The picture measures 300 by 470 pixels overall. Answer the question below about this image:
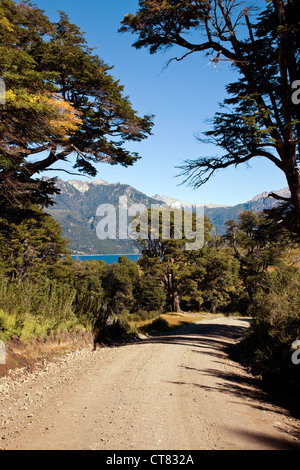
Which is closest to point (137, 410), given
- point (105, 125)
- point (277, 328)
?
point (277, 328)

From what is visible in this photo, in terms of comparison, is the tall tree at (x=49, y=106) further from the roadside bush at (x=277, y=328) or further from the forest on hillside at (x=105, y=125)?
the roadside bush at (x=277, y=328)

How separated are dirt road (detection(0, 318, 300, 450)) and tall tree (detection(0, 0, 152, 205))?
5.64m

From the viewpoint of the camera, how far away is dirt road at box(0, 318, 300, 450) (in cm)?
314

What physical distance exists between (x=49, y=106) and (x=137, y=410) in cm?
660

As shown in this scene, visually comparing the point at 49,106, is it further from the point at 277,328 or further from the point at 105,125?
the point at 277,328

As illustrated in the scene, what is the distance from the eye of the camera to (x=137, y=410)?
401 cm

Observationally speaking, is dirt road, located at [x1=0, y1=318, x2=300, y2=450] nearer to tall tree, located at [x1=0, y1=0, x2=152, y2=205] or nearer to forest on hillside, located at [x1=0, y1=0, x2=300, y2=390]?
forest on hillside, located at [x1=0, y1=0, x2=300, y2=390]

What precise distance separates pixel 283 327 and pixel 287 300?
114 centimetres

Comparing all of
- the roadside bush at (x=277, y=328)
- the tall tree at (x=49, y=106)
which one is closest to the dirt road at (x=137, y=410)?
the roadside bush at (x=277, y=328)

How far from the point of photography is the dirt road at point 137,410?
314 centimetres

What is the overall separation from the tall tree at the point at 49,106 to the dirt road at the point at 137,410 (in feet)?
18.5

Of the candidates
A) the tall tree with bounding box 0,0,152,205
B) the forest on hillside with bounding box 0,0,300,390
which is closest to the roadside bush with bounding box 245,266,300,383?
the forest on hillside with bounding box 0,0,300,390

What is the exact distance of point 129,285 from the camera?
47.1m
